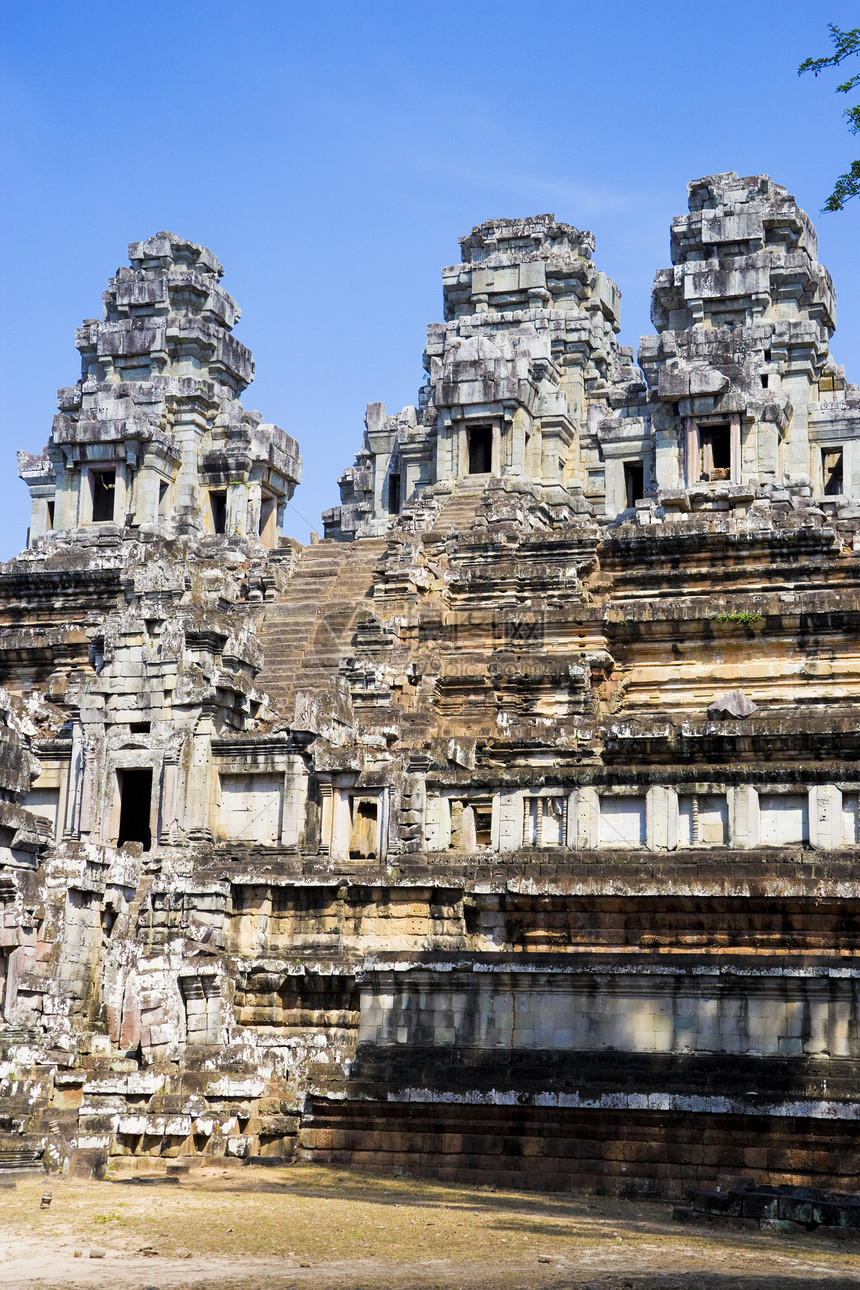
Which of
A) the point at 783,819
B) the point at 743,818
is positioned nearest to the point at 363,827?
the point at 743,818

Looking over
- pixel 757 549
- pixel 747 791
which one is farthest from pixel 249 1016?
pixel 757 549

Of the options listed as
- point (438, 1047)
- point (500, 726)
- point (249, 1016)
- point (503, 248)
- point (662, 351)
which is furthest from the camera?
point (503, 248)

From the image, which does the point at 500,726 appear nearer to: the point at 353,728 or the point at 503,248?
the point at 353,728

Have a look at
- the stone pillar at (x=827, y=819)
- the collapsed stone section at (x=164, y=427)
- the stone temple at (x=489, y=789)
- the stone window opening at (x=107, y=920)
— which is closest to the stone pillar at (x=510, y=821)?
the stone temple at (x=489, y=789)

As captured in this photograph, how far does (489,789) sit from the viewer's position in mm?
25953

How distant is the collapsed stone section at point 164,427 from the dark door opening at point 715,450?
12725mm

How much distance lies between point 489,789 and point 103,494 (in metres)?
25.7

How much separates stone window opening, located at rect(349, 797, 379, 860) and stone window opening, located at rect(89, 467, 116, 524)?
24509mm

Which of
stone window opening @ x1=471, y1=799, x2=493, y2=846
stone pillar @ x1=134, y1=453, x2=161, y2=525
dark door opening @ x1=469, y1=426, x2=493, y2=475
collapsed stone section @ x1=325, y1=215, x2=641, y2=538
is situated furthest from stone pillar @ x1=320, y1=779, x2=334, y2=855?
stone pillar @ x1=134, y1=453, x2=161, y2=525

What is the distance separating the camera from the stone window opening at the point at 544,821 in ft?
81.9

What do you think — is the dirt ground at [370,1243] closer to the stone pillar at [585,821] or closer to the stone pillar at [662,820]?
the stone pillar at [662,820]

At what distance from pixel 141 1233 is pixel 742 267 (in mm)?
34906

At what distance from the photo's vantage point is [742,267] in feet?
148

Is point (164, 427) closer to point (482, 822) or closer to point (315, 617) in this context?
point (315, 617)
